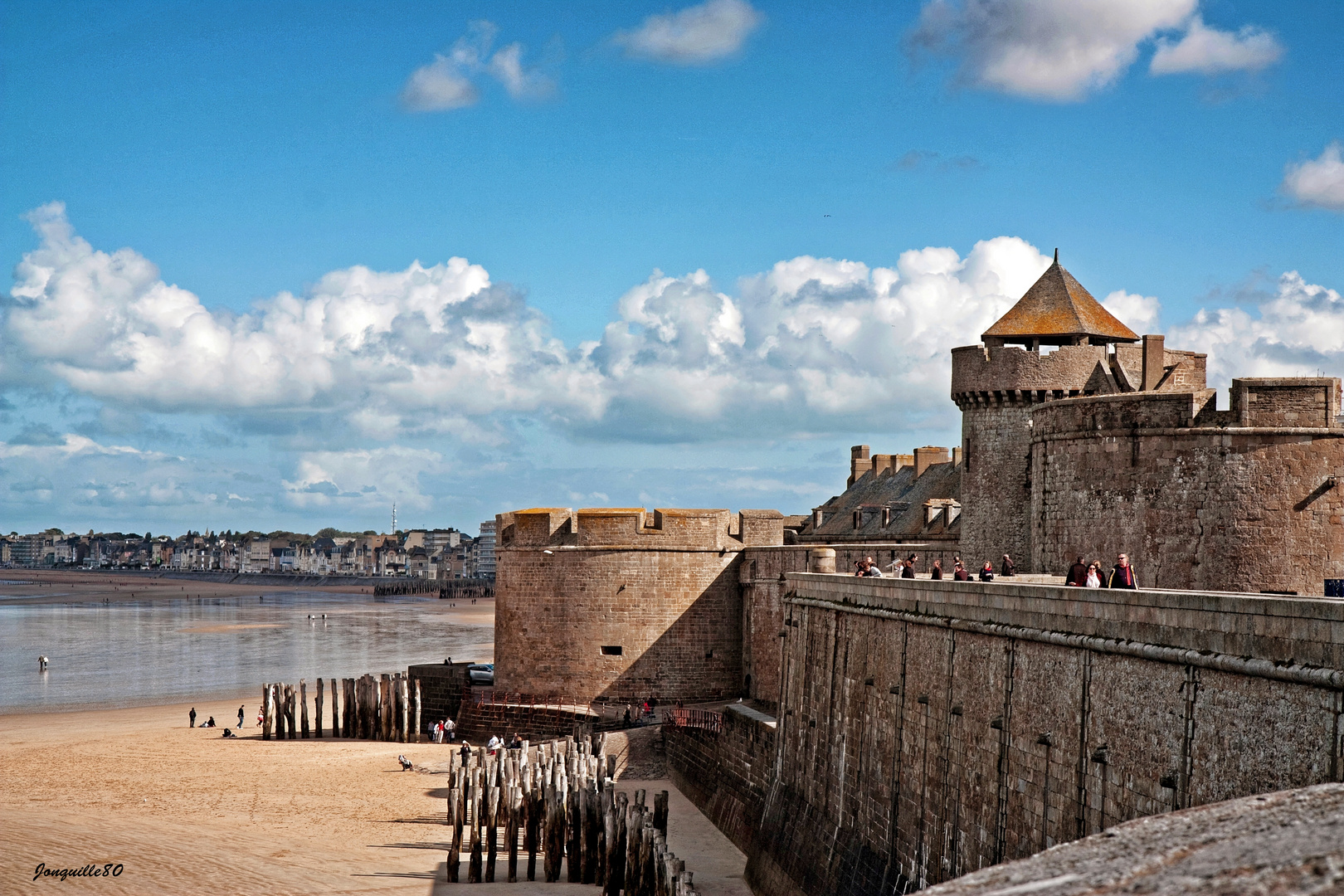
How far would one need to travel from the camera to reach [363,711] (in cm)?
3956

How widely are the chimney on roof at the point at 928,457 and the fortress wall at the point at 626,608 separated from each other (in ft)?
42.5

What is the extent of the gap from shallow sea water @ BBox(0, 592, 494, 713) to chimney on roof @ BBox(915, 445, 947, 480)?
79.7 ft

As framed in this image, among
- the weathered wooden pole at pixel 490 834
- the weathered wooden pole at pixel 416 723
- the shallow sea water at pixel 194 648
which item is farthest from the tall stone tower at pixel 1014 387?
the shallow sea water at pixel 194 648

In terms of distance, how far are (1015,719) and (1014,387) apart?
17379 mm

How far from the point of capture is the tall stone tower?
3033 cm

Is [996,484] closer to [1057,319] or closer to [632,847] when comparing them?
[1057,319]

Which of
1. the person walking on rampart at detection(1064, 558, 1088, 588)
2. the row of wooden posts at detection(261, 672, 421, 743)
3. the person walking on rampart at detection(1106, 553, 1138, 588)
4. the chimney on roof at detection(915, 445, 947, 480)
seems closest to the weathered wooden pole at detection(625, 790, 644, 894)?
the person walking on rampart at detection(1064, 558, 1088, 588)

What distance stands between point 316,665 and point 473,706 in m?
31.2

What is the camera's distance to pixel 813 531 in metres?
47.6

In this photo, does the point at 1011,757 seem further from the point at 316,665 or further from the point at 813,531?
the point at 316,665

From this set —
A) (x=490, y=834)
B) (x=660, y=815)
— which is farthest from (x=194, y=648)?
(x=660, y=815)

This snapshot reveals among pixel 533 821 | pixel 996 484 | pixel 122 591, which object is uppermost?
pixel 996 484

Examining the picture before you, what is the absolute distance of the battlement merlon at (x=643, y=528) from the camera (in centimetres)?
3509

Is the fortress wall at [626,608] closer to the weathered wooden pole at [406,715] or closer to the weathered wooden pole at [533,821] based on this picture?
the weathered wooden pole at [406,715]
